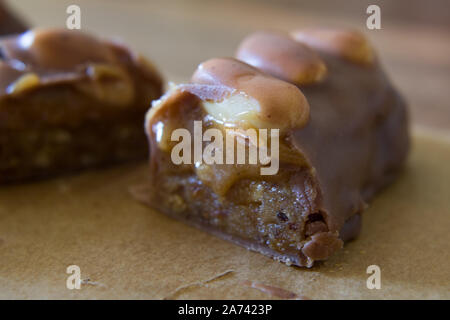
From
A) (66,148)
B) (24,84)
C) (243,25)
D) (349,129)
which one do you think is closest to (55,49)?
(24,84)

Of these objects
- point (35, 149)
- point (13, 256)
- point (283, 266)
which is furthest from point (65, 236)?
point (283, 266)

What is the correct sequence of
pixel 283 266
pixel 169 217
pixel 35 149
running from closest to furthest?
1. pixel 283 266
2. pixel 169 217
3. pixel 35 149

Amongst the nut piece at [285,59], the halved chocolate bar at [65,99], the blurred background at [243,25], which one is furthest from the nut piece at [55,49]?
the blurred background at [243,25]

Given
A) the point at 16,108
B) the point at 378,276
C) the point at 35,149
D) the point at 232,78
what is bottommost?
the point at 378,276

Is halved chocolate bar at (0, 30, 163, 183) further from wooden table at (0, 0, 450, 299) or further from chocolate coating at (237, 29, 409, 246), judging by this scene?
chocolate coating at (237, 29, 409, 246)

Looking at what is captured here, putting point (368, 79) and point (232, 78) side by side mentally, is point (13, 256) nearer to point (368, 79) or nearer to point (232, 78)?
point (232, 78)

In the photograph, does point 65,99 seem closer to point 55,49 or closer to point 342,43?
point 55,49

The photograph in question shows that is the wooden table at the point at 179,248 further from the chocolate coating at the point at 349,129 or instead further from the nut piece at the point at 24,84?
the nut piece at the point at 24,84
